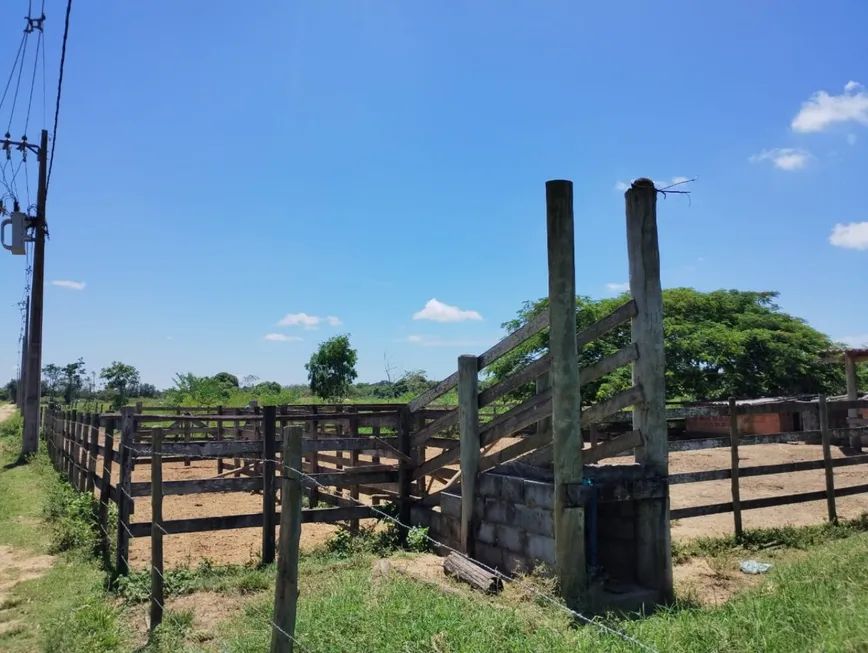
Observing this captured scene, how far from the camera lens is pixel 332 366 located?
37.7 m

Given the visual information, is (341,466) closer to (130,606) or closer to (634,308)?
(130,606)

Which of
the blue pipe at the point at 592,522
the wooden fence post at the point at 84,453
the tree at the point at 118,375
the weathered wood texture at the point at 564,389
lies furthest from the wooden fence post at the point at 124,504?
the tree at the point at 118,375

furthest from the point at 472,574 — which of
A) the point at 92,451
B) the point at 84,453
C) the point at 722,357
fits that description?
the point at 722,357

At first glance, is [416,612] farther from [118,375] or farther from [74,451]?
[118,375]

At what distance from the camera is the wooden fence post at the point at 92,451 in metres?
9.74

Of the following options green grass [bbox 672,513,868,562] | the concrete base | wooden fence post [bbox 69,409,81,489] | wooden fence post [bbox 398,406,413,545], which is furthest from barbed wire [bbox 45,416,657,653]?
wooden fence post [bbox 69,409,81,489]

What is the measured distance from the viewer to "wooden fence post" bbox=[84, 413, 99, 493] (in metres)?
9.74

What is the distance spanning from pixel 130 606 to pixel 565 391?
412cm

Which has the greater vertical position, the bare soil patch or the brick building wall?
the brick building wall

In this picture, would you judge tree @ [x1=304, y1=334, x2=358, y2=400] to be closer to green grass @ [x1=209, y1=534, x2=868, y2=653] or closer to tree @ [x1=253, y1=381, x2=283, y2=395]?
tree @ [x1=253, y1=381, x2=283, y2=395]

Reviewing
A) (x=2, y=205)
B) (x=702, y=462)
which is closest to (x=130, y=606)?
(x=702, y=462)

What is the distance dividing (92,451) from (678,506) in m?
8.86

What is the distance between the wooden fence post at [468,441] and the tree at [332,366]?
31260 mm

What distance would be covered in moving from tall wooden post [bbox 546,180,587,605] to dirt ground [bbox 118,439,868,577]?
6.49 feet
